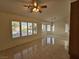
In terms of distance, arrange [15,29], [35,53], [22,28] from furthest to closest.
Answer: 1. [22,28]
2. [15,29]
3. [35,53]

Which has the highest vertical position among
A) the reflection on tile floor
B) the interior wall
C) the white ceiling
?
the white ceiling

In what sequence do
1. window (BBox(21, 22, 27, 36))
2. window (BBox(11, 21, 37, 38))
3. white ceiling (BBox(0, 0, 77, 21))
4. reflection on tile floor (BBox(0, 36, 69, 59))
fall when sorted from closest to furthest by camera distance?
reflection on tile floor (BBox(0, 36, 69, 59)) < white ceiling (BBox(0, 0, 77, 21)) < window (BBox(11, 21, 37, 38)) < window (BBox(21, 22, 27, 36))

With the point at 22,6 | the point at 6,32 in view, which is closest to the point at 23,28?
the point at 6,32

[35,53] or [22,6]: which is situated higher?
[22,6]

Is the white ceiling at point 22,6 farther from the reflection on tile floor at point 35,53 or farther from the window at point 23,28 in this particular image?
the reflection on tile floor at point 35,53

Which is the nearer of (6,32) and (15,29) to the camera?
(6,32)

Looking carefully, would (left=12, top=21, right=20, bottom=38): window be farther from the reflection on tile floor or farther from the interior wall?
the reflection on tile floor

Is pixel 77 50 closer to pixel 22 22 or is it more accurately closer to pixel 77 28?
pixel 77 28

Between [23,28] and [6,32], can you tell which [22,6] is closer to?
[6,32]

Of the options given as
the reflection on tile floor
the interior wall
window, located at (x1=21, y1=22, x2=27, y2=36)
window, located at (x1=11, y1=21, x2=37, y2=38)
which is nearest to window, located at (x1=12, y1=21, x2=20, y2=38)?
window, located at (x1=11, y1=21, x2=37, y2=38)

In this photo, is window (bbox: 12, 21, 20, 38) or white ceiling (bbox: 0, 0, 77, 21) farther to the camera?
window (bbox: 12, 21, 20, 38)

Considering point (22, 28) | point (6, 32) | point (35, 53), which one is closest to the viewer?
point (35, 53)

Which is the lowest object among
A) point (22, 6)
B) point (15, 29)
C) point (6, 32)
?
point (6, 32)

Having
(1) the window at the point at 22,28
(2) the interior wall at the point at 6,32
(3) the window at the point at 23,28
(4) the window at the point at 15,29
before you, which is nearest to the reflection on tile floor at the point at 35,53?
(2) the interior wall at the point at 6,32
